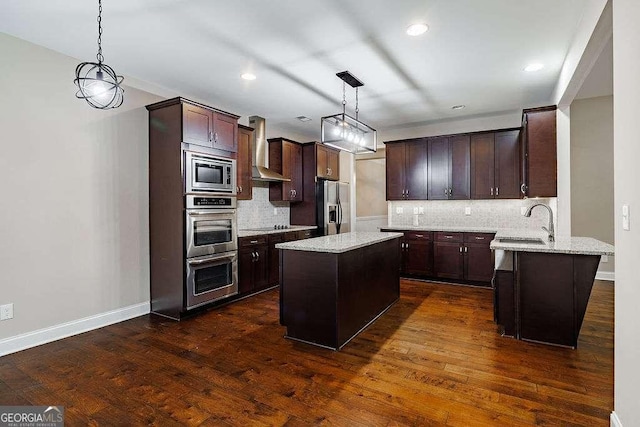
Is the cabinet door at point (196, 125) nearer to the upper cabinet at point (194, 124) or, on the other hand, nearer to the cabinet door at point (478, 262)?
the upper cabinet at point (194, 124)

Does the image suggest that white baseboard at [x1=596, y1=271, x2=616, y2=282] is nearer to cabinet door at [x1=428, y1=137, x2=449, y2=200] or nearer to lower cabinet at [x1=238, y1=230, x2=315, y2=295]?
cabinet door at [x1=428, y1=137, x2=449, y2=200]

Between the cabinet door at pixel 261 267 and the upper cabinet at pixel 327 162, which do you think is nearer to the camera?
the cabinet door at pixel 261 267

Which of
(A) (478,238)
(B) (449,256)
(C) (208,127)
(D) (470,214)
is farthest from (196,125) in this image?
(D) (470,214)

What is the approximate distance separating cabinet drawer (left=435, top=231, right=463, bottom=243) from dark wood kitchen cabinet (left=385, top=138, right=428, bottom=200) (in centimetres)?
76

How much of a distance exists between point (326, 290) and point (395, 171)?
12.1 feet

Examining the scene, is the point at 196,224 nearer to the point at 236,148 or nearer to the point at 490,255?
the point at 236,148

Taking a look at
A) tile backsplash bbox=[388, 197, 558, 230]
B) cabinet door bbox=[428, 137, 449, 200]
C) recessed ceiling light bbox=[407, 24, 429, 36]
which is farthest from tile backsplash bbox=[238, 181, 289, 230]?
recessed ceiling light bbox=[407, 24, 429, 36]

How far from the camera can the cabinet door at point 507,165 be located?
509cm

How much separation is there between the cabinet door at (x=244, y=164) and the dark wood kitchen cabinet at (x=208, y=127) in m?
0.47

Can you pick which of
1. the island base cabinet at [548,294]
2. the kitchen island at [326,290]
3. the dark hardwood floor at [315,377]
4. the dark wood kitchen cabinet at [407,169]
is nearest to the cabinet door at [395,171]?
the dark wood kitchen cabinet at [407,169]

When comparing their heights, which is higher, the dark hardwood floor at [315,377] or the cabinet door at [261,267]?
the cabinet door at [261,267]

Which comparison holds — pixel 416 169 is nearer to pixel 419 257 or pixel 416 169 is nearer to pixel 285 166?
pixel 419 257

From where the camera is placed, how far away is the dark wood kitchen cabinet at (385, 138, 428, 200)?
5777mm

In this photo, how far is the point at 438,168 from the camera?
18.6 ft
